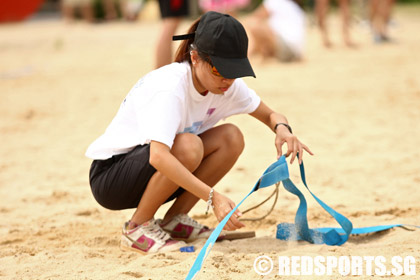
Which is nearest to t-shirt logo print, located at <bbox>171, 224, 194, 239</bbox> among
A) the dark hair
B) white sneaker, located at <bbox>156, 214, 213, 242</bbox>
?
white sneaker, located at <bbox>156, 214, 213, 242</bbox>

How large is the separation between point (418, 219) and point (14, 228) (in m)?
1.89

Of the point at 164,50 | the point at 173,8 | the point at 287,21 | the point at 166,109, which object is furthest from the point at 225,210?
the point at 287,21

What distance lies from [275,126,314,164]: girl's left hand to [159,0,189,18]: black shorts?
272cm

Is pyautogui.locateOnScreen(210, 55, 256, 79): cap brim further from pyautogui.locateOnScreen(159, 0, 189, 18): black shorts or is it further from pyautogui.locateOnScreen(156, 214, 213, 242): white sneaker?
pyautogui.locateOnScreen(159, 0, 189, 18): black shorts

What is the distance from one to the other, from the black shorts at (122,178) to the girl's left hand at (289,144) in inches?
19.2

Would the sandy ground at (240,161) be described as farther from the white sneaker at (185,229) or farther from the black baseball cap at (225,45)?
the black baseball cap at (225,45)

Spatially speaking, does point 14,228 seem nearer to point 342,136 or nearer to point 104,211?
point 104,211

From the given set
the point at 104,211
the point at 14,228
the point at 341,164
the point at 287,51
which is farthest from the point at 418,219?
the point at 287,51

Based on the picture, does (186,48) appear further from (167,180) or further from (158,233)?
(158,233)

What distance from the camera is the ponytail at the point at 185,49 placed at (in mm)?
2338

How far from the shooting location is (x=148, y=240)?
2.46m

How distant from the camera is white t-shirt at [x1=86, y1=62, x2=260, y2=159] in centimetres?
219

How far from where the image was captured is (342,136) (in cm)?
426

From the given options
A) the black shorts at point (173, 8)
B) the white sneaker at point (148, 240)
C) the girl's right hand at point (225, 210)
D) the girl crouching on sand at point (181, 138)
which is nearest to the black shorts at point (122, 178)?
the girl crouching on sand at point (181, 138)
